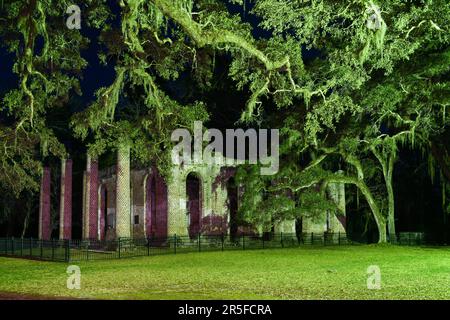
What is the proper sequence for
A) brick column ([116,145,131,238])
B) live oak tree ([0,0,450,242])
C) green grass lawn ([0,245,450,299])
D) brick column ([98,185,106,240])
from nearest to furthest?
green grass lawn ([0,245,450,299]) → live oak tree ([0,0,450,242]) → brick column ([116,145,131,238]) → brick column ([98,185,106,240])

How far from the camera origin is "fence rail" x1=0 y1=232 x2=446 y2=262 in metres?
27.7

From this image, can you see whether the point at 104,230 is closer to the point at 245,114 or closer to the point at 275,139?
the point at 275,139

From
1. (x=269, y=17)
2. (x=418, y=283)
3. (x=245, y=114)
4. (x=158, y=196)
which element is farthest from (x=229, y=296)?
(x=158, y=196)

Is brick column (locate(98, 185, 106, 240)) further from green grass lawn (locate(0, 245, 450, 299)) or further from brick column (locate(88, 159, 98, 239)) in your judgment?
green grass lawn (locate(0, 245, 450, 299))

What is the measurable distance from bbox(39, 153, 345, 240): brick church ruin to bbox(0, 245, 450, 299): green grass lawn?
532 inches

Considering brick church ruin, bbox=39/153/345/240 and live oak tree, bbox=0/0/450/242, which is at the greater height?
live oak tree, bbox=0/0/450/242

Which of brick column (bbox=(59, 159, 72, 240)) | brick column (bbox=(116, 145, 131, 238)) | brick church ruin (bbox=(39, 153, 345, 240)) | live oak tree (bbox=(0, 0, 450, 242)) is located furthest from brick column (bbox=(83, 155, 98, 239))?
live oak tree (bbox=(0, 0, 450, 242))

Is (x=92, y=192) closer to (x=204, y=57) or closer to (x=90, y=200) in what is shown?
(x=90, y=200)

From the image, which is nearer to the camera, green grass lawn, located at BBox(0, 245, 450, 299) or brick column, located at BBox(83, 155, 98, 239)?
green grass lawn, located at BBox(0, 245, 450, 299)

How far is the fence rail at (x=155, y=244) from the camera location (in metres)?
27.7

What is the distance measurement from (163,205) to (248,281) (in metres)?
23.8

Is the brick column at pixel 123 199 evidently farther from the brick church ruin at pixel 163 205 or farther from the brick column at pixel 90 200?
the brick column at pixel 90 200

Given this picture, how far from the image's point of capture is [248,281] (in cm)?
1536

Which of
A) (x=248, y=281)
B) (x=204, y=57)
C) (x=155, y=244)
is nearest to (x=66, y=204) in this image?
(x=155, y=244)
